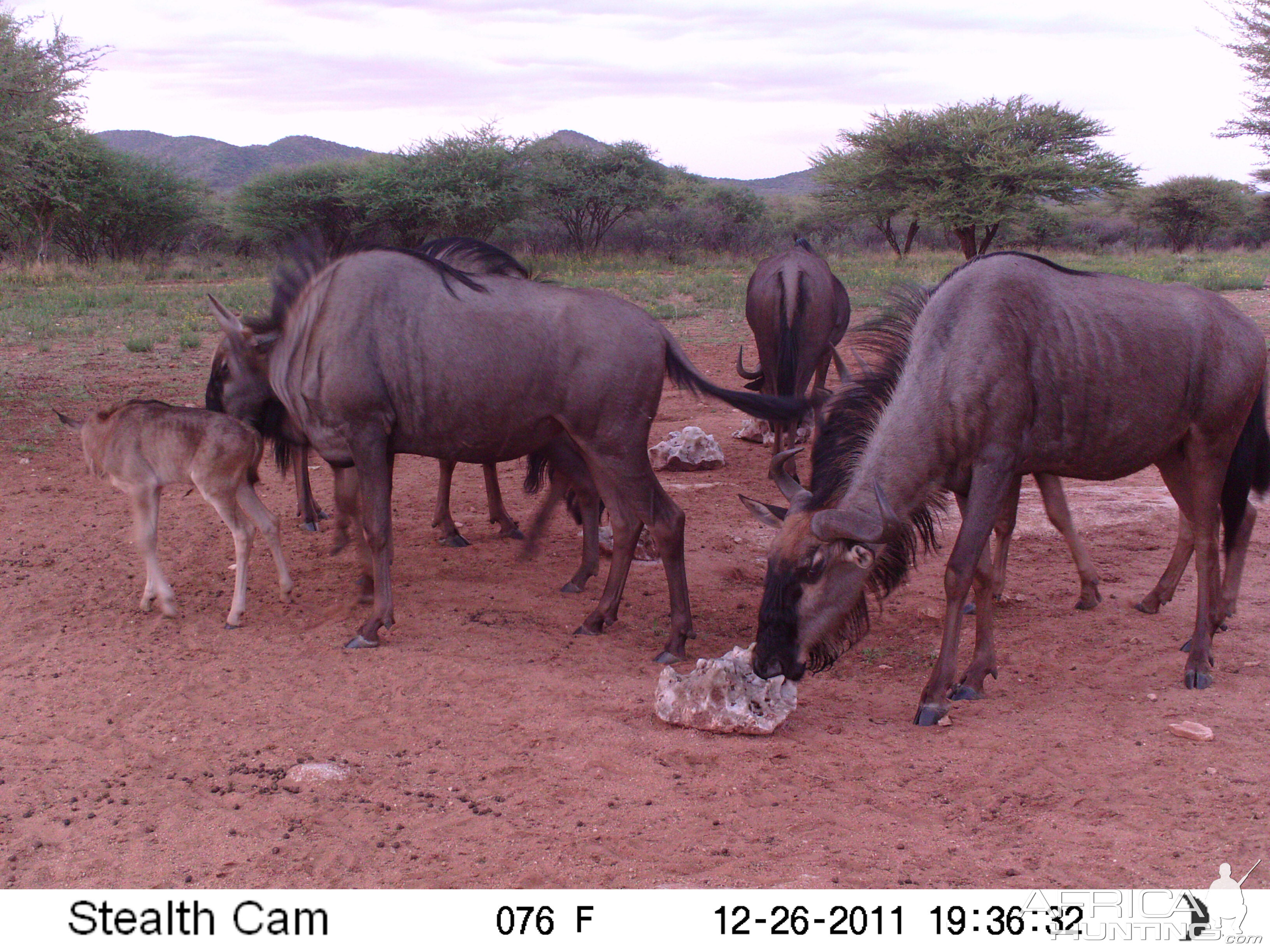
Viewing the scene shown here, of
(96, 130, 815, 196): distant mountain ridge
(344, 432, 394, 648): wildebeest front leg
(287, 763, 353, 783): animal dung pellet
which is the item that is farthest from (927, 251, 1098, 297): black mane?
(96, 130, 815, 196): distant mountain ridge

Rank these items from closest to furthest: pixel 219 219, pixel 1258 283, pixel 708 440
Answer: pixel 708 440
pixel 1258 283
pixel 219 219

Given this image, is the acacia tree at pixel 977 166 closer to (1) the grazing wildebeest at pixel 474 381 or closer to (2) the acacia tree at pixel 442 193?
(2) the acacia tree at pixel 442 193

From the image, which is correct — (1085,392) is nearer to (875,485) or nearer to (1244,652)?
(875,485)

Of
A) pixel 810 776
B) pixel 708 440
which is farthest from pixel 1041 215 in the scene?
pixel 810 776

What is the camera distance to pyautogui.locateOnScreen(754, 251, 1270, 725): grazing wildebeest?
423 cm

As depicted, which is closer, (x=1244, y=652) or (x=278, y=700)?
(x=278, y=700)

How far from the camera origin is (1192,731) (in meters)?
4.17

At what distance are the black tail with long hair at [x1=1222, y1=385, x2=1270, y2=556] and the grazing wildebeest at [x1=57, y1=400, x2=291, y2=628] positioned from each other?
17.0 feet

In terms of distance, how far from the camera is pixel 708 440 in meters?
9.32

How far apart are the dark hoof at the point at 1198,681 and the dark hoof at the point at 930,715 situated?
126cm

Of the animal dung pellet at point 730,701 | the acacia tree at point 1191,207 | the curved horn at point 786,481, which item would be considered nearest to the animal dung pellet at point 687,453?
the curved horn at point 786,481

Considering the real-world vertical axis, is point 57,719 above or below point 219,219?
below

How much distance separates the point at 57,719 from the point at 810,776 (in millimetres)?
3108

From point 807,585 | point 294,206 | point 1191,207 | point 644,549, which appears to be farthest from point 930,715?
point 1191,207
